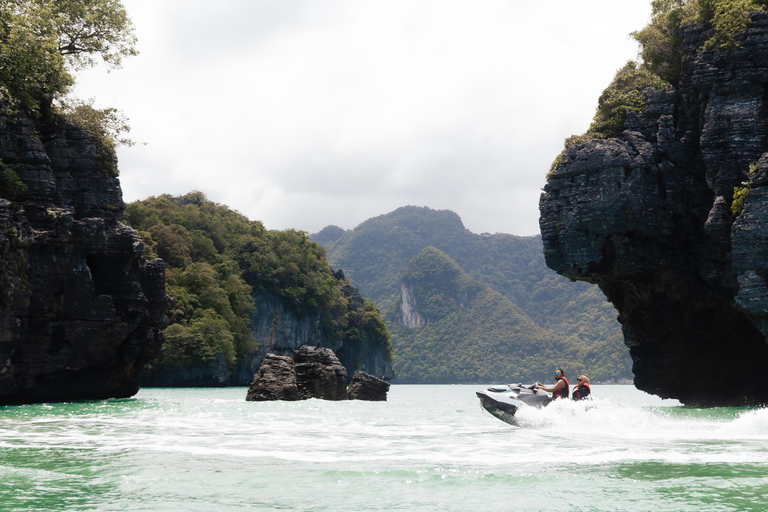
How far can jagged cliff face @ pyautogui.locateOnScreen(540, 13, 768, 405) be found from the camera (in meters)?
23.7

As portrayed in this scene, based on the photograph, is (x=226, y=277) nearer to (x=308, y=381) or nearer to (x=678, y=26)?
(x=308, y=381)

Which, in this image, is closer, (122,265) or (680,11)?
(680,11)

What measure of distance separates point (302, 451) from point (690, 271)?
21.0m

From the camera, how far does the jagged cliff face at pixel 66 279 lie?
24.4 m

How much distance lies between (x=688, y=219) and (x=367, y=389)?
18.5m

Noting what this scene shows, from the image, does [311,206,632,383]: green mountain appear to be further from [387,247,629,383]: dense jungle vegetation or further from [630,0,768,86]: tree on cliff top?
[630,0,768,86]: tree on cliff top

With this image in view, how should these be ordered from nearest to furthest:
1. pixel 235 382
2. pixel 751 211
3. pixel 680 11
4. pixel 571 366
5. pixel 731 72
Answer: pixel 751 211
pixel 731 72
pixel 680 11
pixel 235 382
pixel 571 366

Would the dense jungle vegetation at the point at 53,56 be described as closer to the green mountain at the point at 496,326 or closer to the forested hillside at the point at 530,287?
the green mountain at the point at 496,326

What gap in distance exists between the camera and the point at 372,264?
199750 mm

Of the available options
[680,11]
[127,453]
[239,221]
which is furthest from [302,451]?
[239,221]

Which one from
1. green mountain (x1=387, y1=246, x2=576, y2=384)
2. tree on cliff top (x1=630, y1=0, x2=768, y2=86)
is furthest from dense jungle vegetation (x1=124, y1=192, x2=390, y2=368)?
green mountain (x1=387, y1=246, x2=576, y2=384)

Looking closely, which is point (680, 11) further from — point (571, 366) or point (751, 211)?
point (571, 366)

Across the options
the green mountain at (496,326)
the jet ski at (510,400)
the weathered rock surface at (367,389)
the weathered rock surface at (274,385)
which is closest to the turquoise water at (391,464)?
the jet ski at (510,400)

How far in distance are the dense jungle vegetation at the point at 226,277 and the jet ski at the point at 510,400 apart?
1370 inches
